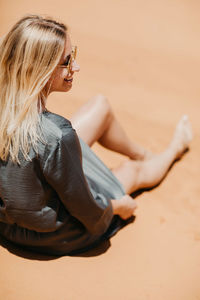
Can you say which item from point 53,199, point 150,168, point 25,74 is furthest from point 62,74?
point 150,168

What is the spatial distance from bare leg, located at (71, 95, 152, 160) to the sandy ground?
1.43 ft

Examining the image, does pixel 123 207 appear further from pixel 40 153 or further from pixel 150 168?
pixel 40 153

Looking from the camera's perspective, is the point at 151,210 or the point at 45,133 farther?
the point at 151,210

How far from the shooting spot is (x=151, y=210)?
2.71 m

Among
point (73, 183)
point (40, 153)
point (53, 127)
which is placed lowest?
point (73, 183)

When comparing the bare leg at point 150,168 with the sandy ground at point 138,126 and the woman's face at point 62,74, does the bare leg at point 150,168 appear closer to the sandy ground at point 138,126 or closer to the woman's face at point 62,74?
the sandy ground at point 138,126

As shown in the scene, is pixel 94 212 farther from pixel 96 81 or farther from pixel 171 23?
pixel 171 23

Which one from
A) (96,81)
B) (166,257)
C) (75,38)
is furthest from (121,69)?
(166,257)

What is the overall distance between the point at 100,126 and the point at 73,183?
0.95 metres

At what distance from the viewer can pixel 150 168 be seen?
285 cm

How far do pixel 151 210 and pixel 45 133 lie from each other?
1.44m

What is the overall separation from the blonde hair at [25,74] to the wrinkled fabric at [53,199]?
57mm

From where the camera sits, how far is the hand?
222 centimetres

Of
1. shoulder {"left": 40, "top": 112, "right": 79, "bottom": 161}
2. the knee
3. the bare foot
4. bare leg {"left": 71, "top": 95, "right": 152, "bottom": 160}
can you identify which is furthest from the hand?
the bare foot
